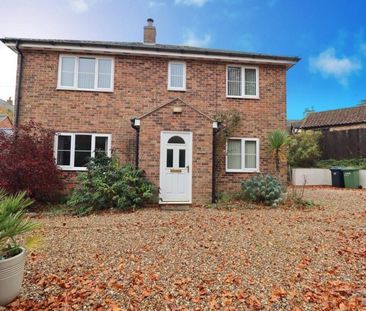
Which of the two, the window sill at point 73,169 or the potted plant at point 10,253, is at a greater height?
the window sill at point 73,169

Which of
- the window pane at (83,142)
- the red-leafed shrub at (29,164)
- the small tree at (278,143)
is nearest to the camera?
the red-leafed shrub at (29,164)

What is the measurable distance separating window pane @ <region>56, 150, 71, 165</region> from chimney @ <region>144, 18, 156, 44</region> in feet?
23.2

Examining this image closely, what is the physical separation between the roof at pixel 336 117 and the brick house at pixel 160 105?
1533 centimetres

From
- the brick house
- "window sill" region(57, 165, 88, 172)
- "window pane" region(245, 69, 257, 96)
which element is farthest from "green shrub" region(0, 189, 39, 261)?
"window pane" region(245, 69, 257, 96)

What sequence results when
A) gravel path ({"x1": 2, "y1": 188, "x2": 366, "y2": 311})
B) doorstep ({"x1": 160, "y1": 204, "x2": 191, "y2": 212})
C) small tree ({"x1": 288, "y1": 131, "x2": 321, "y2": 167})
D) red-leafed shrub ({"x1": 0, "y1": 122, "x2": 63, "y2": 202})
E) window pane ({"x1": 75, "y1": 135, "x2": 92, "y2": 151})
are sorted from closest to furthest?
1. gravel path ({"x1": 2, "y1": 188, "x2": 366, "y2": 311})
2. red-leafed shrub ({"x1": 0, "y1": 122, "x2": 63, "y2": 202})
3. doorstep ({"x1": 160, "y1": 204, "x2": 191, "y2": 212})
4. window pane ({"x1": 75, "y1": 135, "x2": 92, "y2": 151})
5. small tree ({"x1": 288, "y1": 131, "x2": 321, "y2": 167})

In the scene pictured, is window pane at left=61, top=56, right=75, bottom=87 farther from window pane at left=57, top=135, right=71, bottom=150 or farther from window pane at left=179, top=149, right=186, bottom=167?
window pane at left=179, top=149, right=186, bottom=167

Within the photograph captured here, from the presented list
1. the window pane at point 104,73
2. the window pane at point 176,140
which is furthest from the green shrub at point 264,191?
the window pane at point 104,73

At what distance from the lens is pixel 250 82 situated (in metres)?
11.5

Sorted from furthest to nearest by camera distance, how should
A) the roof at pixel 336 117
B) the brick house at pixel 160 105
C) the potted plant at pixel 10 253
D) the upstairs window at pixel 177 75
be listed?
the roof at pixel 336 117 → the upstairs window at pixel 177 75 → the brick house at pixel 160 105 → the potted plant at pixel 10 253

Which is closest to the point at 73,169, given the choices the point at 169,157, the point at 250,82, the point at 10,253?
the point at 169,157

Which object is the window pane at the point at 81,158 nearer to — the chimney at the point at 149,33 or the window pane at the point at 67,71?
the window pane at the point at 67,71

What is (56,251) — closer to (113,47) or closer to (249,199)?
(249,199)

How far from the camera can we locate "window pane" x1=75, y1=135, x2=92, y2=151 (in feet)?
34.1

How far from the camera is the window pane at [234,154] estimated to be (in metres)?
11.1
